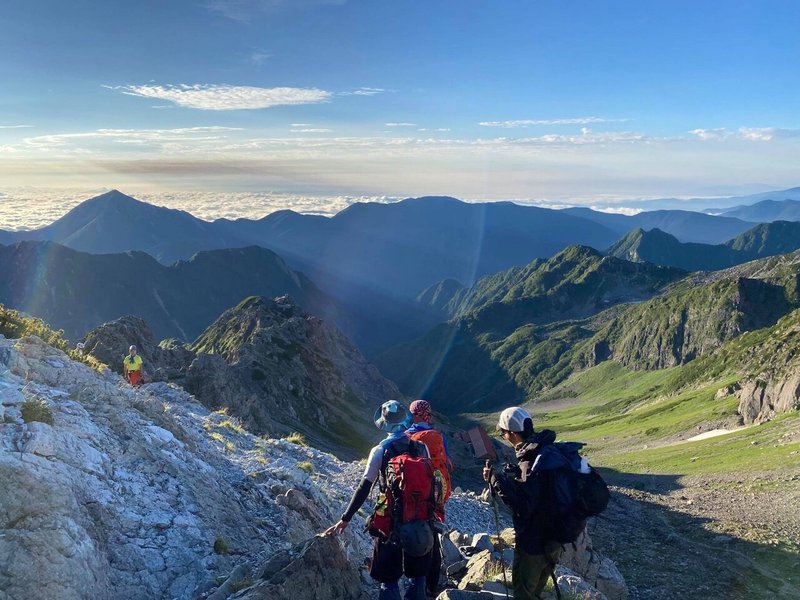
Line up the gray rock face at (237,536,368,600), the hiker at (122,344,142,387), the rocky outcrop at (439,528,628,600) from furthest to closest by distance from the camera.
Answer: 1. the hiker at (122,344,142,387)
2. the rocky outcrop at (439,528,628,600)
3. the gray rock face at (237,536,368,600)

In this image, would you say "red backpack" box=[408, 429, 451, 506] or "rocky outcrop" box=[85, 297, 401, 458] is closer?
"red backpack" box=[408, 429, 451, 506]

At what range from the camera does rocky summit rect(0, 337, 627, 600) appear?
26.2 ft

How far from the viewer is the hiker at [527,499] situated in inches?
298

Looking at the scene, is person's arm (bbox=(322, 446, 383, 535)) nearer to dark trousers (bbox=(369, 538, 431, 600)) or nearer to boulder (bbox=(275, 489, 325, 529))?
dark trousers (bbox=(369, 538, 431, 600))

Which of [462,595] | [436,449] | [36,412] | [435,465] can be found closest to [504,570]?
[462,595]

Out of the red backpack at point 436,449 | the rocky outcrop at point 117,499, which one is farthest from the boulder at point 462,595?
the red backpack at point 436,449

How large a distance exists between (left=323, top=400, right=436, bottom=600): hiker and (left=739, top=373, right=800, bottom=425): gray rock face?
283 feet

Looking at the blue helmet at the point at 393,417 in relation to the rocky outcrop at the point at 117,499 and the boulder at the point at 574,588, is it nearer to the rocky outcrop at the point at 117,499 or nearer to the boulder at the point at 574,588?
the rocky outcrop at the point at 117,499

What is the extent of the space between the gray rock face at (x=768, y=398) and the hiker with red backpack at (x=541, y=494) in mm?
85312

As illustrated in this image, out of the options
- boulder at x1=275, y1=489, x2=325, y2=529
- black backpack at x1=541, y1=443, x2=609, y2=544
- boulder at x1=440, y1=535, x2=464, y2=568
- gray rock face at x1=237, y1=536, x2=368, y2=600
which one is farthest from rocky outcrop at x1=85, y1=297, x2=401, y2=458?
black backpack at x1=541, y1=443, x2=609, y2=544

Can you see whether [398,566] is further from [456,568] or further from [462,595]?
[456,568]

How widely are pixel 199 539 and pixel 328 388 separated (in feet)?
263

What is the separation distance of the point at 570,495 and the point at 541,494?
384 mm

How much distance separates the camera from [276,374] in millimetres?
80375
